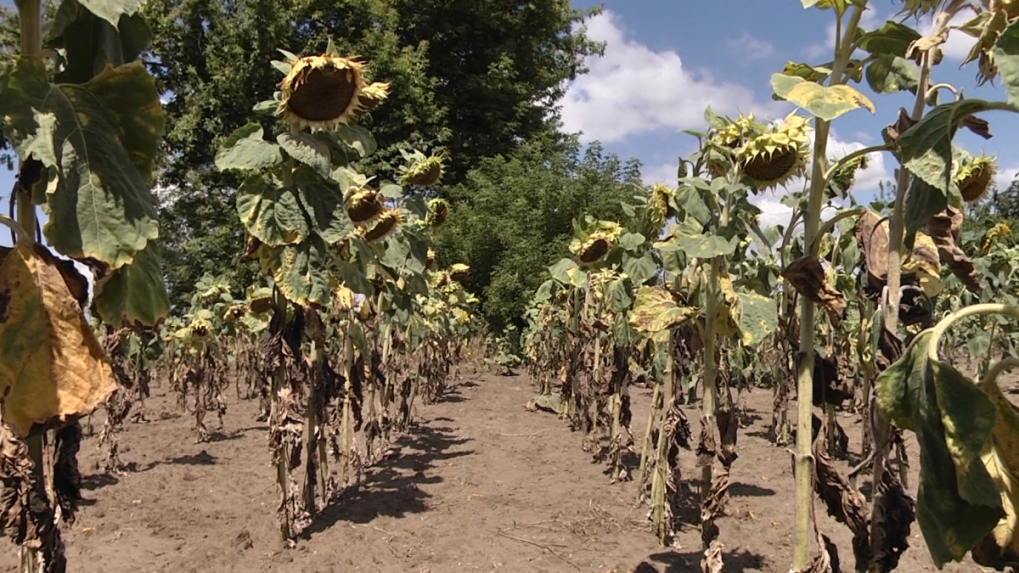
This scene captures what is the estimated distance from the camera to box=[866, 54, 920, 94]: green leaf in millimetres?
2068

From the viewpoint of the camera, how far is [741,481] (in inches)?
219

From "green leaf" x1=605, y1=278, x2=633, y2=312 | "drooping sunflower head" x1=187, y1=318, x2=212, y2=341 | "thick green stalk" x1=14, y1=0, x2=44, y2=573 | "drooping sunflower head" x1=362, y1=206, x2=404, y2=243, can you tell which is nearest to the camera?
"thick green stalk" x1=14, y1=0, x2=44, y2=573

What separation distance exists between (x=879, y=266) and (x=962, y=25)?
1.94 feet

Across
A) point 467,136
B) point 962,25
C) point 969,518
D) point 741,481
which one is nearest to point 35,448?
point 969,518

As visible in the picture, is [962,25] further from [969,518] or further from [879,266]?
[969,518]

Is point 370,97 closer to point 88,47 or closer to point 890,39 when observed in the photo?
point 88,47

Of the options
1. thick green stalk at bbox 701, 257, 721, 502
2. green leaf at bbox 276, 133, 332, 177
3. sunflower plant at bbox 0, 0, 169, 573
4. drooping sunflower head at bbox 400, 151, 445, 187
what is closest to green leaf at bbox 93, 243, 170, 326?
sunflower plant at bbox 0, 0, 169, 573

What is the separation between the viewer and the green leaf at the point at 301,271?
334 centimetres

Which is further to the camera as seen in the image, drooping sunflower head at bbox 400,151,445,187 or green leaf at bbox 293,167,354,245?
drooping sunflower head at bbox 400,151,445,187

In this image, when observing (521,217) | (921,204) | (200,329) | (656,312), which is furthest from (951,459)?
(521,217)

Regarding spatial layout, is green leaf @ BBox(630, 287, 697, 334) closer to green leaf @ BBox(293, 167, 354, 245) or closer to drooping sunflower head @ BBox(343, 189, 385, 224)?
green leaf @ BBox(293, 167, 354, 245)

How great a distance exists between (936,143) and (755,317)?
147 centimetres

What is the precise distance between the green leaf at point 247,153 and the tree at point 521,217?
39.4 feet

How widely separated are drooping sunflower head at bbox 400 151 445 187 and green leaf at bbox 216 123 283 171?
1.51 meters
